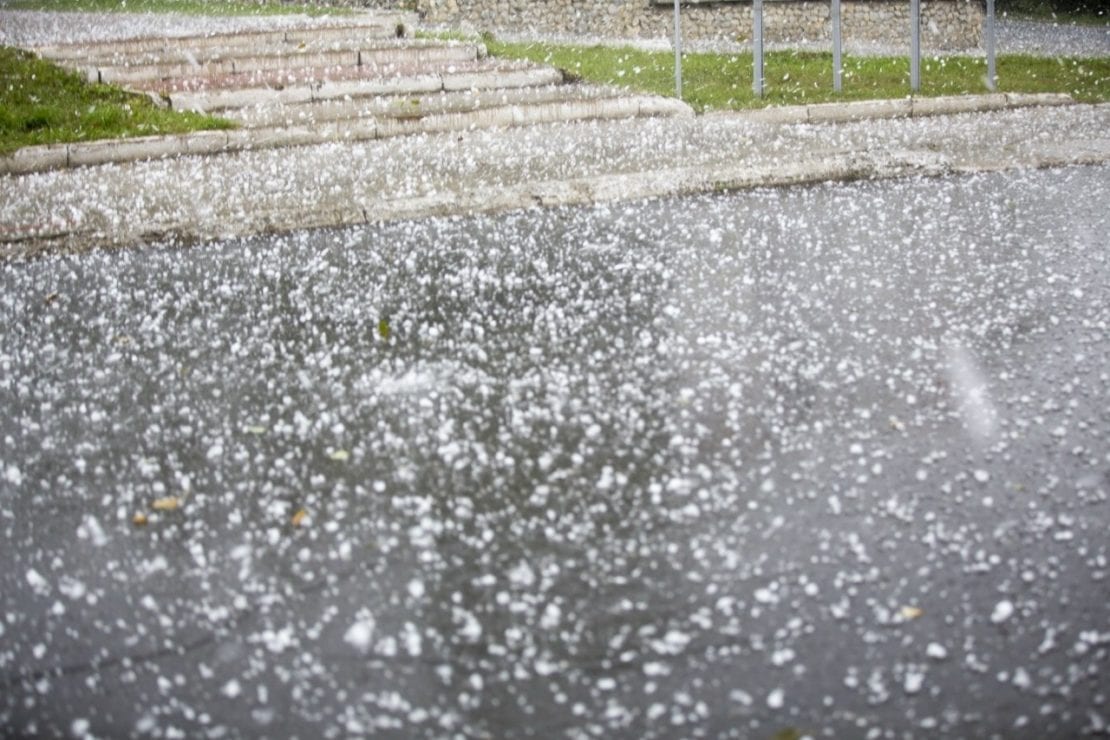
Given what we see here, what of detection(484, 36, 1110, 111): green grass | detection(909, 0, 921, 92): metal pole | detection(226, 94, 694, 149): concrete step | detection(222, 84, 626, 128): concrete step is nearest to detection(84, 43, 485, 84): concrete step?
detection(484, 36, 1110, 111): green grass

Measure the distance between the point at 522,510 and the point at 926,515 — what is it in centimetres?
101

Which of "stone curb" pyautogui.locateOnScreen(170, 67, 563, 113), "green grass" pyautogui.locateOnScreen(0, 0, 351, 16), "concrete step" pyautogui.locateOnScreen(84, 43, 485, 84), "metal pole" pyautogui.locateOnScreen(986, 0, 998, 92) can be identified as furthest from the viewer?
"green grass" pyautogui.locateOnScreen(0, 0, 351, 16)

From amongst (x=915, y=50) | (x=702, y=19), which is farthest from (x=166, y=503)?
(x=702, y=19)

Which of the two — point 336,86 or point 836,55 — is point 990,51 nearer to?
point 836,55

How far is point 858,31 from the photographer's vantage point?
15.4m

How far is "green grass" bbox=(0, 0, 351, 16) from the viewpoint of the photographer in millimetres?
16266

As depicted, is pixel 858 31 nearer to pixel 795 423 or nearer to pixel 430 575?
pixel 795 423

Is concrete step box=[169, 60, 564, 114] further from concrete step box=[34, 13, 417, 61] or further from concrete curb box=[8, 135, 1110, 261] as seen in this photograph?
concrete curb box=[8, 135, 1110, 261]

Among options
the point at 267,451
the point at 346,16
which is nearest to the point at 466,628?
the point at 267,451

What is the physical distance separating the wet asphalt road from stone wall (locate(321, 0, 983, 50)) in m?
11.2

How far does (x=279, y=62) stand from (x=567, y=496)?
8.69 metres

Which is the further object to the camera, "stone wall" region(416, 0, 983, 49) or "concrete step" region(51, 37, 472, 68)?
"stone wall" region(416, 0, 983, 49)

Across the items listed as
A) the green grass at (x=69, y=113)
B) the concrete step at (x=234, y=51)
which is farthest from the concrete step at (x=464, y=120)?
the concrete step at (x=234, y=51)

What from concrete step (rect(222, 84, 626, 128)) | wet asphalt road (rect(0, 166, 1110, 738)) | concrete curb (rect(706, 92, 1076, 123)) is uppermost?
concrete step (rect(222, 84, 626, 128))
